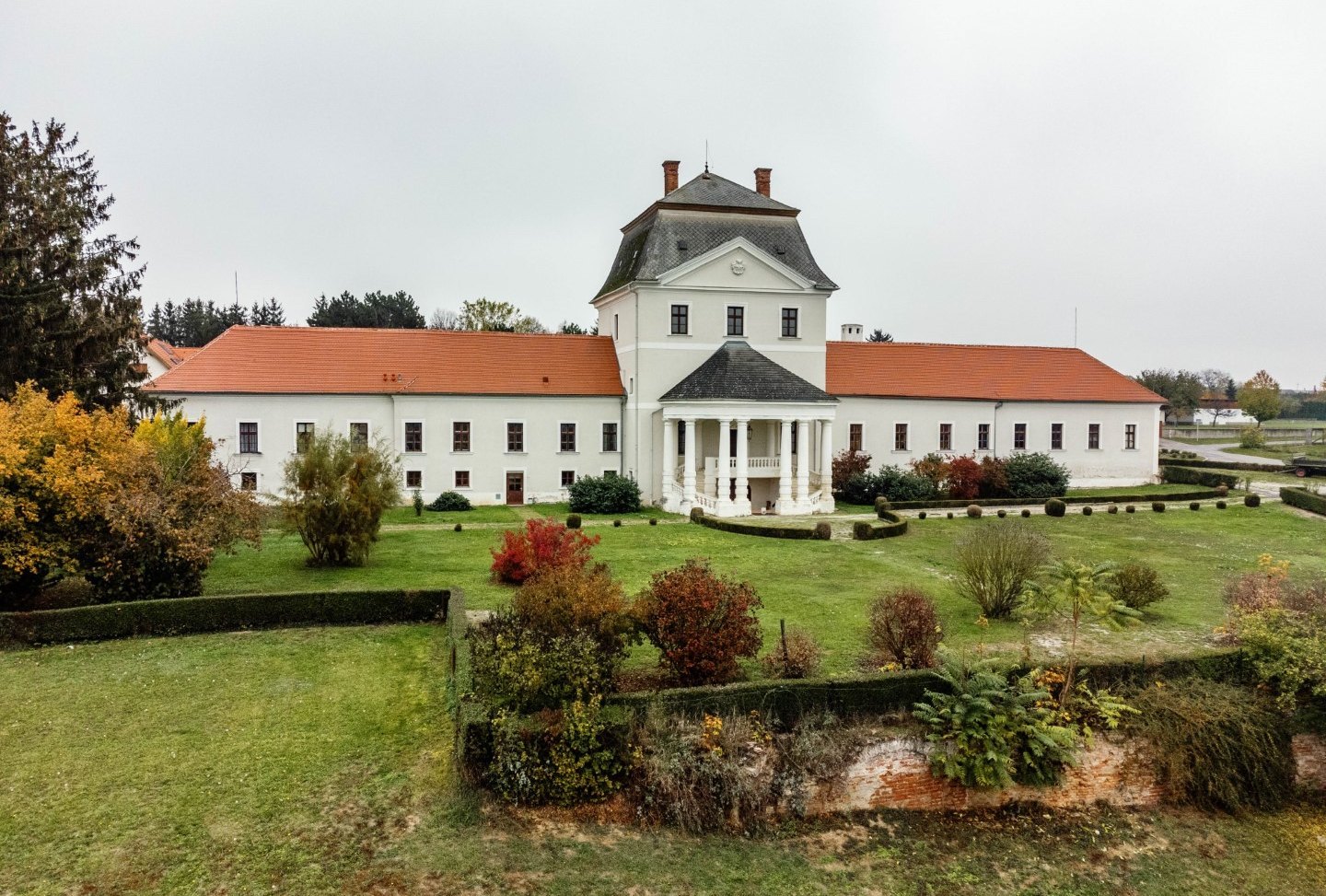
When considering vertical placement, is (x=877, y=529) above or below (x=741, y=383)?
below

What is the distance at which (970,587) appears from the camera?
17.7 metres

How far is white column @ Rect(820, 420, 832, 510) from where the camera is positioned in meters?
33.2

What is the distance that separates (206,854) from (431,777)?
263 cm

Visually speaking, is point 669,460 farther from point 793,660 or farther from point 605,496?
point 793,660

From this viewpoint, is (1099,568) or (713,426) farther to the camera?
(713,426)

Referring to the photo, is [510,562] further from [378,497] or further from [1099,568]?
[1099,568]

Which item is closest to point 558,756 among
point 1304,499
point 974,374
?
point 1304,499

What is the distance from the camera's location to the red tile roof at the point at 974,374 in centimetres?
3981

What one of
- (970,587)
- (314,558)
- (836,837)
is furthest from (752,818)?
(314,558)

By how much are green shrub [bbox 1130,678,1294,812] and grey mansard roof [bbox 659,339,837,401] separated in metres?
20.4

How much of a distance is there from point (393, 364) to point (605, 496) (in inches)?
414

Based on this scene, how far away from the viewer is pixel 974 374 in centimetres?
4169

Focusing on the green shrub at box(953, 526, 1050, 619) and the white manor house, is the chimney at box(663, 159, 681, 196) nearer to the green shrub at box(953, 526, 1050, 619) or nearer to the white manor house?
the white manor house

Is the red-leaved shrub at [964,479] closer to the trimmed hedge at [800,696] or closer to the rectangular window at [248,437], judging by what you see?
the trimmed hedge at [800,696]
